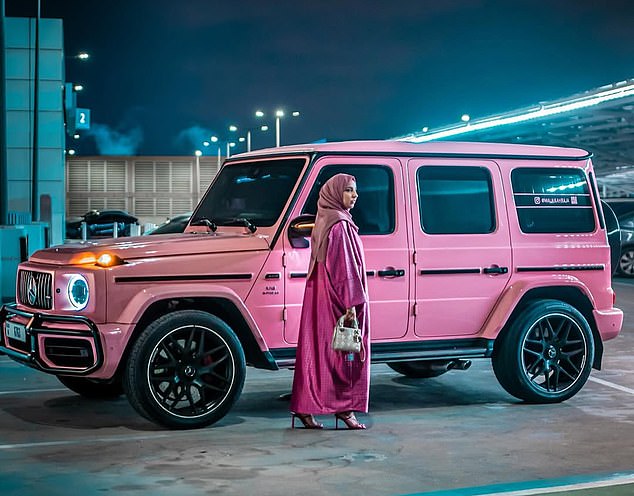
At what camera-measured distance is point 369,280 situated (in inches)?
337

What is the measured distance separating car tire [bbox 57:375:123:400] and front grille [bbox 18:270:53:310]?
100cm

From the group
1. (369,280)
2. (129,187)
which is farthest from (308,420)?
(129,187)

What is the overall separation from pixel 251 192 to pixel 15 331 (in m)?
2.10

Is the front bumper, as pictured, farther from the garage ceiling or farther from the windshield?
the garage ceiling

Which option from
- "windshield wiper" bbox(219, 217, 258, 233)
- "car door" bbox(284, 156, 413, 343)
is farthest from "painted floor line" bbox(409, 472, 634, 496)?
"windshield wiper" bbox(219, 217, 258, 233)

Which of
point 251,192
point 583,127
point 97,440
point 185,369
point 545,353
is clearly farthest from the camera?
point 583,127

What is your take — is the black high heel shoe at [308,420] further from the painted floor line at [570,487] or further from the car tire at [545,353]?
the painted floor line at [570,487]

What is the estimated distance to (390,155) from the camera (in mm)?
8844

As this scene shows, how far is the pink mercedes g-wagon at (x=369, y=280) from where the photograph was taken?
7910mm

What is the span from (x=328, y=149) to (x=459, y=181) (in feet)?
3.92

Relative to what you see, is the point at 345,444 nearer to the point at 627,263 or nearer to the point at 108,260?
the point at 108,260

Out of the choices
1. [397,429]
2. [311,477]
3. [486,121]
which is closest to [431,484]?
[311,477]

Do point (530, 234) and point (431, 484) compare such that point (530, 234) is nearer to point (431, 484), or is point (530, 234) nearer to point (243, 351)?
point (243, 351)

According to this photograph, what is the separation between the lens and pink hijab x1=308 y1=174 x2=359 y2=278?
26.0 ft
